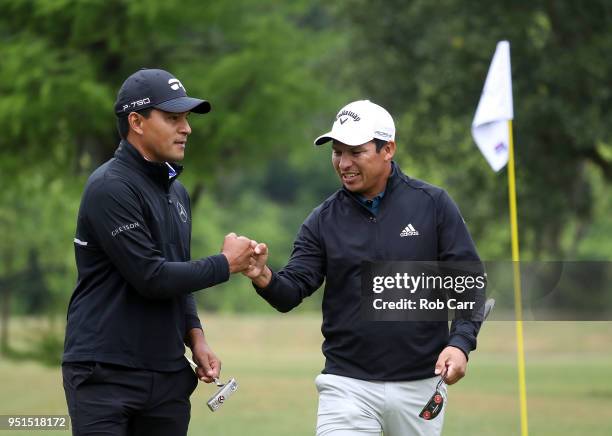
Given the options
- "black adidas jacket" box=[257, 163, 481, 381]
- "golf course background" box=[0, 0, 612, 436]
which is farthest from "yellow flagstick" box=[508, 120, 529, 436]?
"black adidas jacket" box=[257, 163, 481, 381]

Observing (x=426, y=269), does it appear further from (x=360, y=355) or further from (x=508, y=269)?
(x=508, y=269)

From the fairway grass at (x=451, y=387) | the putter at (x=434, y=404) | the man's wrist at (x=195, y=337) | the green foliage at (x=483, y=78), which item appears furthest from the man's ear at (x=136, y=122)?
the green foliage at (x=483, y=78)

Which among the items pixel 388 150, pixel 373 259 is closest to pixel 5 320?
pixel 388 150

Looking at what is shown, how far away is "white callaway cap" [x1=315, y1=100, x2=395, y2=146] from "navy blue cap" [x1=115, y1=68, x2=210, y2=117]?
0.84 m

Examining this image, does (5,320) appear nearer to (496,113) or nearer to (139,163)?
(496,113)

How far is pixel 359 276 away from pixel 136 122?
140cm

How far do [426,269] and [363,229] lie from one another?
0.39m

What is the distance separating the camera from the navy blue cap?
19.7 ft

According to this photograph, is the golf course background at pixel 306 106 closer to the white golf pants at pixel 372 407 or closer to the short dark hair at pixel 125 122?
the white golf pants at pixel 372 407

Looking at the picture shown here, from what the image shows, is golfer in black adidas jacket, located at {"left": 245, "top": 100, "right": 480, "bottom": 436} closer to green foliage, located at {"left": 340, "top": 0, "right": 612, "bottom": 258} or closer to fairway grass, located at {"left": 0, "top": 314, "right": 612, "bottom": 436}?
fairway grass, located at {"left": 0, "top": 314, "right": 612, "bottom": 436}

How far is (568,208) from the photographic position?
26.6 metres

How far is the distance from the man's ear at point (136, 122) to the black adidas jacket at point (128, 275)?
0.29 ft

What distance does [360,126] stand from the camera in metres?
6.52

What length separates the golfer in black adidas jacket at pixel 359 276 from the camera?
6.34m
